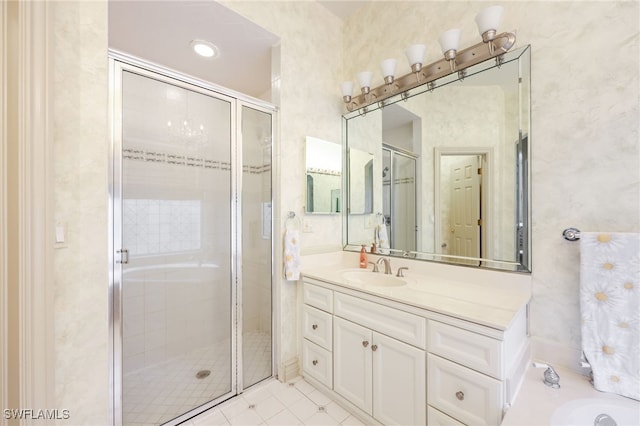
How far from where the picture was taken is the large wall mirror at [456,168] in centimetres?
139

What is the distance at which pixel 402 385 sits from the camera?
127 cm

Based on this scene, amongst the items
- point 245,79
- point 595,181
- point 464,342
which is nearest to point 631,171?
point 595,181

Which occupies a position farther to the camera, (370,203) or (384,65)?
(370,203)

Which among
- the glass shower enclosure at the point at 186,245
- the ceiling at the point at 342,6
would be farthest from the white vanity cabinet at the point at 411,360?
the ceiling at the point at 342,6

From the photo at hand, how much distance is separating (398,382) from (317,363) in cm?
65

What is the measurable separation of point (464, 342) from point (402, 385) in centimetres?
43

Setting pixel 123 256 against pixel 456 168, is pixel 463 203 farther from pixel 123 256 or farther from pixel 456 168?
pixel 123 256

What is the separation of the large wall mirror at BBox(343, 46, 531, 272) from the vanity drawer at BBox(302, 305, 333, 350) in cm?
71

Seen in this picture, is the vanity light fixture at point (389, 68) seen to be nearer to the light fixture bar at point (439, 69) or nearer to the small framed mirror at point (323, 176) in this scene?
the light fixture bar at point (439, 69)

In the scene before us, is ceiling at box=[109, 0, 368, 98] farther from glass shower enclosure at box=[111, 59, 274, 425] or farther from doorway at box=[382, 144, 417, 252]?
doorway at box=[382, 144, 417, 252]

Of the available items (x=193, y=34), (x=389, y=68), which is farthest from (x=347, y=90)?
(x=193, y=34)

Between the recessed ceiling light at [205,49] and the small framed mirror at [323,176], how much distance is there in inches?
44.2

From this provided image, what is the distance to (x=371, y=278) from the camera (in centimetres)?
184

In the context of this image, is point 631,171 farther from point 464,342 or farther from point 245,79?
point 245,79
